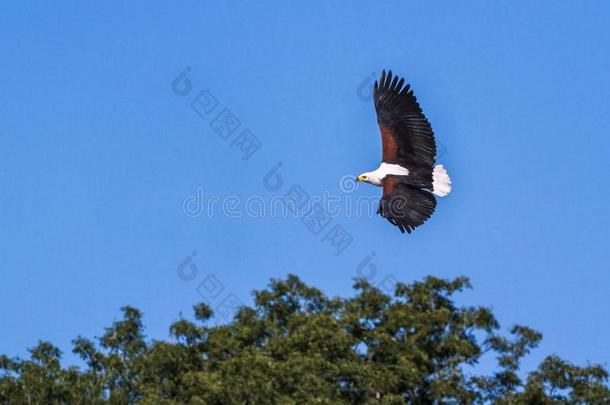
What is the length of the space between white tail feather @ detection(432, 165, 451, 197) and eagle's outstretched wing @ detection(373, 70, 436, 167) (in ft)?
0.52

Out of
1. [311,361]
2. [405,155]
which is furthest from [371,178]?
[311,361]

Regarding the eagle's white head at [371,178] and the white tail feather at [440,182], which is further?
the eagle's white head at [371,178]

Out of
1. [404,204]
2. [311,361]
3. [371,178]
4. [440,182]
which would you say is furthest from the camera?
[311,361]

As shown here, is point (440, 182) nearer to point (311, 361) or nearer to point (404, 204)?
point (404, 204)

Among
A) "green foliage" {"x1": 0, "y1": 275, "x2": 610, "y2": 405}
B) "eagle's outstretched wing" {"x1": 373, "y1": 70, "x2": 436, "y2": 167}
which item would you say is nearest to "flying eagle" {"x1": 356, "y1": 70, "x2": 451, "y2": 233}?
"eagle's outstretched wing" {"x1": 373, "y1": 70, "x2": 436, "y2": 167}

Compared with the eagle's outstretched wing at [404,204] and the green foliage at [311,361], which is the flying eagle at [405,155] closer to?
the eagle's outstretched wing at [404,204]

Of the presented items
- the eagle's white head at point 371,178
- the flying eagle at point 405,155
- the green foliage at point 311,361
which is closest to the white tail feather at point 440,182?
the flying eagle at point 405,155

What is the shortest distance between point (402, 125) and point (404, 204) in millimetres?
1216

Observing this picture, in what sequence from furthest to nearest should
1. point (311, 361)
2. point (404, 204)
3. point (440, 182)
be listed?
point (311, 361)
point (440, 182)
point (404, 204)

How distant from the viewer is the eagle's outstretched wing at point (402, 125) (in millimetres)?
22031

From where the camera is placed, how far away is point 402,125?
22.1 metres

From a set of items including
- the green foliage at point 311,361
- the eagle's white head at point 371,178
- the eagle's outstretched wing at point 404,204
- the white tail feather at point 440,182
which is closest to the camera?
the eagle's outstretched wing at point 404,204

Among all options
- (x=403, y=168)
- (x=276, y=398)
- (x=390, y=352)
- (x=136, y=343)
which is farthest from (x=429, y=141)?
(x=136, y=343)

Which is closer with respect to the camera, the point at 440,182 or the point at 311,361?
the point at 440,182
